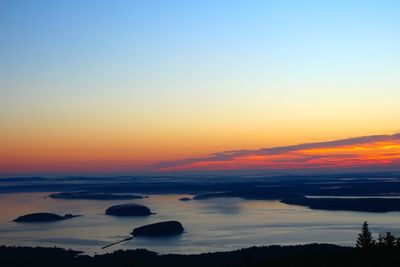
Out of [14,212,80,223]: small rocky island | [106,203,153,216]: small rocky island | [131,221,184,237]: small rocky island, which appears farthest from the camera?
Answer: [106,203,153,216]: small rocky island

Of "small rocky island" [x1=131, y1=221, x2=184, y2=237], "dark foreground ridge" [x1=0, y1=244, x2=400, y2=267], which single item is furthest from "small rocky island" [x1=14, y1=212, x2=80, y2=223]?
"dark foreground ridge" [x1=0, y1=244, x2=400, y2=267]

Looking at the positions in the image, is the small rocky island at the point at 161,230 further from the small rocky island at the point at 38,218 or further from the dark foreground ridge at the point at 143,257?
the small rocky island at the point at 38,218

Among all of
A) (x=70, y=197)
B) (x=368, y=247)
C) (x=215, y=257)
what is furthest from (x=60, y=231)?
(x=70, y=197)

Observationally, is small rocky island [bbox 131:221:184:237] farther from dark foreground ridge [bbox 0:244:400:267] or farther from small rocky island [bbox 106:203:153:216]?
small rocky island [bbox 106:203:153:216]

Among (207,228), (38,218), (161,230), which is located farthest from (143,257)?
(38,218)

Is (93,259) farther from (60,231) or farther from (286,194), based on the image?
(286,194)

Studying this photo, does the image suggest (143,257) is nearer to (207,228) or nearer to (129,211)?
(207,228)
